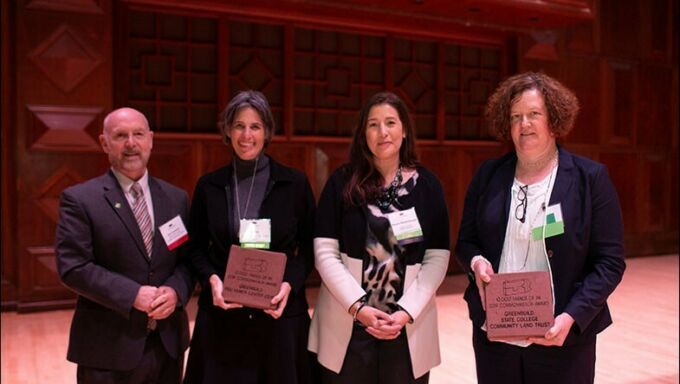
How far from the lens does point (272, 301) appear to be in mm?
2018

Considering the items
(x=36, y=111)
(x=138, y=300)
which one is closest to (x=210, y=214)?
(x=138, y=300)

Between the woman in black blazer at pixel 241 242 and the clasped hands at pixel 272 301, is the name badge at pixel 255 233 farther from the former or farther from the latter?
the clasped hands at pixel 272 301

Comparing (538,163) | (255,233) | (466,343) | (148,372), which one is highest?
(538,163)

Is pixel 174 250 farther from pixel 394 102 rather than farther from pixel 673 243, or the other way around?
pixel 673 243

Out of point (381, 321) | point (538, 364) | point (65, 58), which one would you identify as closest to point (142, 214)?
point (381, 321)

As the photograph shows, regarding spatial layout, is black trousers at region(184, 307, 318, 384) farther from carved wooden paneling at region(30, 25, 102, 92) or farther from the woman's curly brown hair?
carved wooden paneling at region(30, 25, 102, 92)

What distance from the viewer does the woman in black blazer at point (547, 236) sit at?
1.73 m

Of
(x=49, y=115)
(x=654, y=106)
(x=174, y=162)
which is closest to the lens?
(x=49, y=115)

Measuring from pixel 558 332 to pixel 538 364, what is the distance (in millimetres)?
145

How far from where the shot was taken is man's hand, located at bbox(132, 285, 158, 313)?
1.89 meters

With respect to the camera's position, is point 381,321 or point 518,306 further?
point 381,321

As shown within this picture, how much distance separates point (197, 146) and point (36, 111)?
51.5 inches

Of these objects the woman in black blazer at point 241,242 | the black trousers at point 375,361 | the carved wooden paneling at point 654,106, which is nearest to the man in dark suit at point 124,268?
the woman in black blazer at point 241,242

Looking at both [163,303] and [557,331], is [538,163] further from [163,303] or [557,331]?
[163,303]
